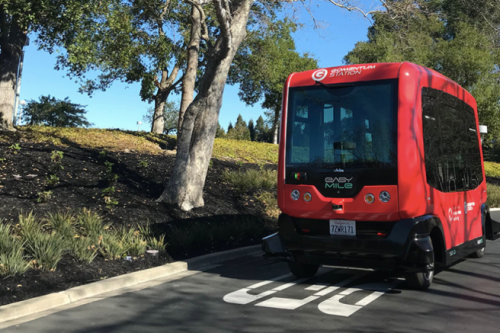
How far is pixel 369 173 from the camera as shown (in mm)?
7109

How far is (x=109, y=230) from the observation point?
9.81 m

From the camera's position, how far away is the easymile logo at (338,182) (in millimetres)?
7242

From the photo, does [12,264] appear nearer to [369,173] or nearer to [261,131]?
[369,173]

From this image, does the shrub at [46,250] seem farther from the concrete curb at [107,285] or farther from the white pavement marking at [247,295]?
the white pavement marking at [247,295]

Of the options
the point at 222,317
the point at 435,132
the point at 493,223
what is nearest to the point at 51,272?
the point at 222,317

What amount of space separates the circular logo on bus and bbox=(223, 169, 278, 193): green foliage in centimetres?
752

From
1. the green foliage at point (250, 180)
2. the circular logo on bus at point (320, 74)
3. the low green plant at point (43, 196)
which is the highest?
the circular logo on bus at point (320, 74)

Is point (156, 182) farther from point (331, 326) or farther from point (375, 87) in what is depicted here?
point (331, 326)

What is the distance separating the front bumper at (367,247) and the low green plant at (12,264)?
349 centimetres

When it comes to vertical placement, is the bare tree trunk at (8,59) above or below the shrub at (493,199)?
above

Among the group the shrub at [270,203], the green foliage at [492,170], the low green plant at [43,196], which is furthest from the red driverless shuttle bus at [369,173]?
the green foliage at [492,170]

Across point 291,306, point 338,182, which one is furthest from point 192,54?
point 291,306

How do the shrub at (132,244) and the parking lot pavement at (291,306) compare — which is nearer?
the parking lot pavement at (291,306)

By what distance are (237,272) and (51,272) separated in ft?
→ 9.55
